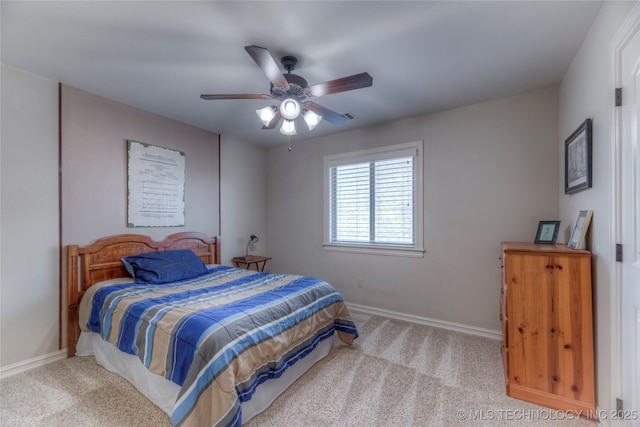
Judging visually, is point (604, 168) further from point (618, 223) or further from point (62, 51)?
point (62, 51)

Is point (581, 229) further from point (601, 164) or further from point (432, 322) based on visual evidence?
point (432, 322)

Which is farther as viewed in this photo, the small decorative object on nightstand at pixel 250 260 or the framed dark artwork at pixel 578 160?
the small decorative object on nightstand at pixel 250 260

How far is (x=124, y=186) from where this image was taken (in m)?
2.95

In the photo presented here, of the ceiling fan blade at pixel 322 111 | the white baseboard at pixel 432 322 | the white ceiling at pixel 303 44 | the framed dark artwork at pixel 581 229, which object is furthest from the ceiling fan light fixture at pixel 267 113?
the white baseboard at pixel 432 322

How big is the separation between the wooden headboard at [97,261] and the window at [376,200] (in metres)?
2.15

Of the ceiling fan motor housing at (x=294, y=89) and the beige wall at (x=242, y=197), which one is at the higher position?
the ceiling fan motor housing at (x=294, y=89)

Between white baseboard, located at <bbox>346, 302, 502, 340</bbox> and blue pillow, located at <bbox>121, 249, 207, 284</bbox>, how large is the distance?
81.8 inches

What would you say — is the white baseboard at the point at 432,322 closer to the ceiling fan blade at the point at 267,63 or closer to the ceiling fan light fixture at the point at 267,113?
the ceiling fan light fixture at the point at 267,113

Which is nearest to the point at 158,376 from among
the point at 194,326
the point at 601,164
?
the point at 194,326

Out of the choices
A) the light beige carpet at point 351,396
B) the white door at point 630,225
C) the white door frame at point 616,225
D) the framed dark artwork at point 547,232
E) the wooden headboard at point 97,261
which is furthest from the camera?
the wooden headboard at point 97,261

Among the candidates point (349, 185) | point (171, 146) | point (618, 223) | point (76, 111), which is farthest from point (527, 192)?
point (76, 111)

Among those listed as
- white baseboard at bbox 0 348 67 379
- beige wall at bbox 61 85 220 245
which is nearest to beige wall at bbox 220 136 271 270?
beige wall at bbox 61 85 220 245

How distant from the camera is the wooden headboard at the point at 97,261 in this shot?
252 cm

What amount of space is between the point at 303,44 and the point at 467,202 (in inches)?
90.1
